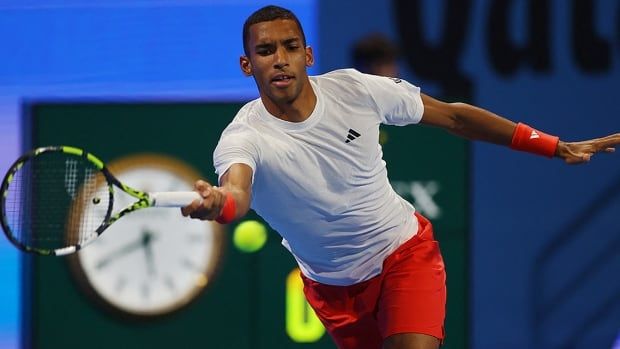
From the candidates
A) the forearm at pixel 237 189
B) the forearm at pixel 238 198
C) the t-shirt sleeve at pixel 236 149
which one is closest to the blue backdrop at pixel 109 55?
the t-shirt sleeve at pixel 236 149

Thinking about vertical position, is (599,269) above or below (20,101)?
below

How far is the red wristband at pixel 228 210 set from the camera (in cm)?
372

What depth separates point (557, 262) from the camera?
7742 mm

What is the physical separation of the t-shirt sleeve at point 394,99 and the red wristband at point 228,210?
102cm

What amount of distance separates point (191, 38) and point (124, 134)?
70 cm

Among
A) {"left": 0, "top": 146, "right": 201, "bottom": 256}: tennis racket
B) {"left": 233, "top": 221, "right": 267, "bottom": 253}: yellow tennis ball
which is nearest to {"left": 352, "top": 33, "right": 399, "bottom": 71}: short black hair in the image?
{"left": 233, "top": 221, "right": 267, "bottom": 253}: yellow tennis ball

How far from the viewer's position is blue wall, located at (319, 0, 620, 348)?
7.59 meters

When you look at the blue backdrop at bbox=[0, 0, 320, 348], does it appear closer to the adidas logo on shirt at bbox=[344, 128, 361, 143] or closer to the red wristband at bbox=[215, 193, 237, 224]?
the adidas logo on shirt at bbox=[344, 128, 361, 143]

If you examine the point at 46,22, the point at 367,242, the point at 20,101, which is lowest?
→ the point at 367,242

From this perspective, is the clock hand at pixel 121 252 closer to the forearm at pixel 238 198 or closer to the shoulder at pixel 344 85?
the shoulder at pixel 344 85

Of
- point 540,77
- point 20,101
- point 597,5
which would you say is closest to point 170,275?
point 20,101

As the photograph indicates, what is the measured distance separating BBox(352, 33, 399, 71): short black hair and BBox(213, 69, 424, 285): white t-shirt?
2643 mm

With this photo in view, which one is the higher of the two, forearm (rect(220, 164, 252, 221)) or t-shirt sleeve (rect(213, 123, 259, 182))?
t-shirt sleeve (rect(213, 123, 259, 182))

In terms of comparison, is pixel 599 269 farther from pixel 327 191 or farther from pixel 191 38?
pixel 327 191
